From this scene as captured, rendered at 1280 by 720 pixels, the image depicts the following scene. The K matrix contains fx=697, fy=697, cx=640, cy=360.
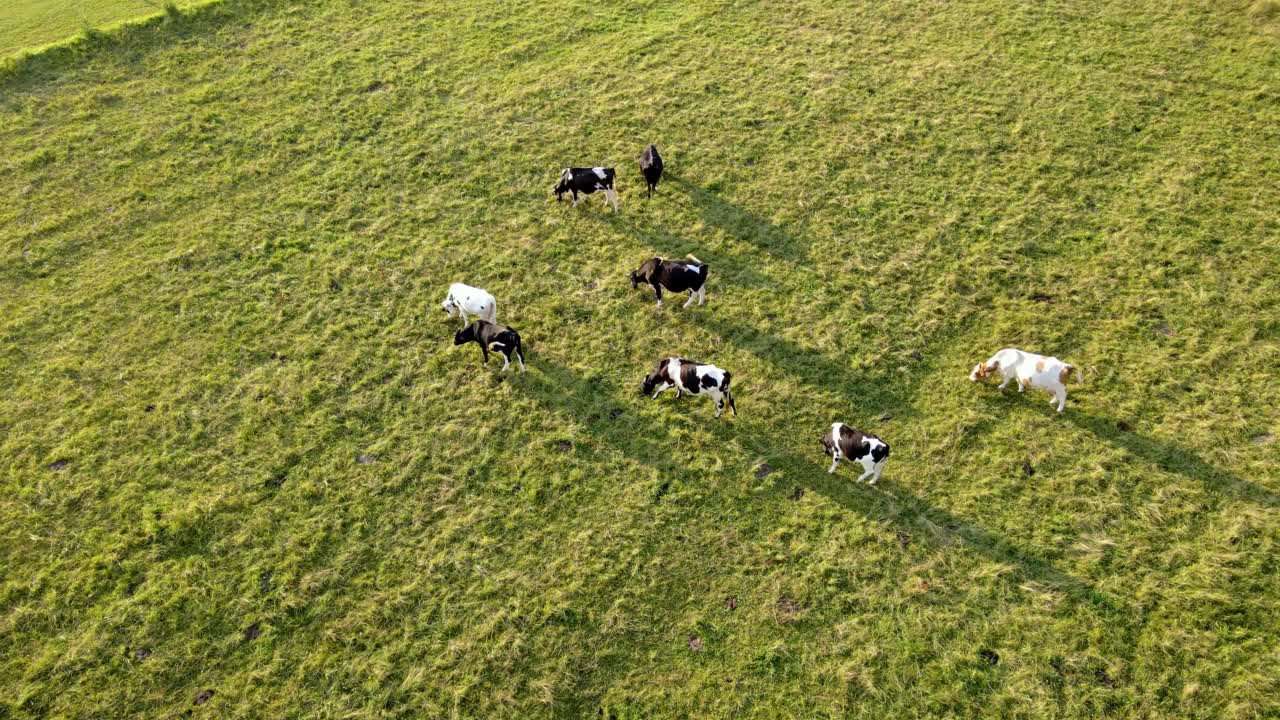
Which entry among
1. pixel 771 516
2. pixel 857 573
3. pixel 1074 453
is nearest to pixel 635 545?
pixel 771 516

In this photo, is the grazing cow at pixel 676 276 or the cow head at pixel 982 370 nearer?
the cow head at pixel 982 370

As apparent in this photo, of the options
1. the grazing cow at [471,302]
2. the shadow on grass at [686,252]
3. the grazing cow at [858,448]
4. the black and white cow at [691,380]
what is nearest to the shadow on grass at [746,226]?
the shadow on grass at [686,252]

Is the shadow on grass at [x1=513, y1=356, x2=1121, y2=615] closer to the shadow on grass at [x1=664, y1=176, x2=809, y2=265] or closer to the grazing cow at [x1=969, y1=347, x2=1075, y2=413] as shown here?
the grazing cow at [x1=969, y1=347, x2=1075, y2=413]

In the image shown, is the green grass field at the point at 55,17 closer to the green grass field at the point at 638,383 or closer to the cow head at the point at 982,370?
the green grass field at the point at 638,383

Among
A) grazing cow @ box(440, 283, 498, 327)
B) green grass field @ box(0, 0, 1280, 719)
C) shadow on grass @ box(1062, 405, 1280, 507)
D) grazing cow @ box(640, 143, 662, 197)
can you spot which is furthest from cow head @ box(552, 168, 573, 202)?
shadow on grass @ box(1062, 405, 1280, 507)

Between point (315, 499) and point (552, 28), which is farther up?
point (552, 28)

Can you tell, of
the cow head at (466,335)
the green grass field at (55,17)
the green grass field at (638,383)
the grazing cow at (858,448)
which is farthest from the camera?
the green grass field at (55,17)

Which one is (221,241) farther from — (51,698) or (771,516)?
(771,516)
